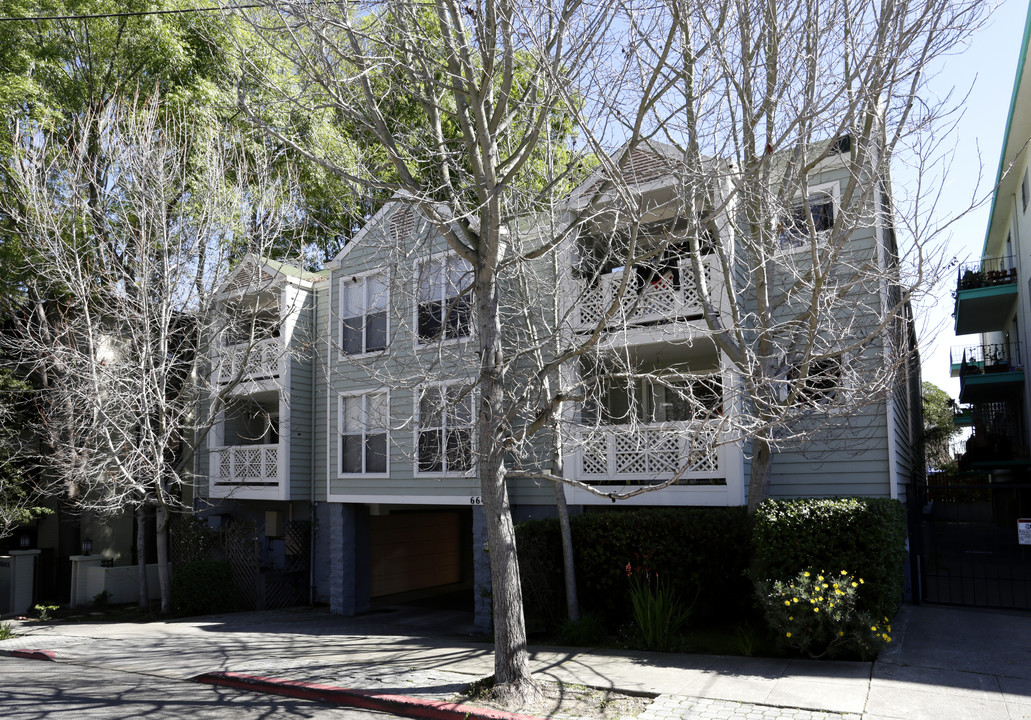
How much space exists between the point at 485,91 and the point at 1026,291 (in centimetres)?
1818

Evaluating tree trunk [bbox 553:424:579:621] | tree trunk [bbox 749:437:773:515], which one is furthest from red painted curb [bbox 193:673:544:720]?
tree trunk [bbox 749:437:773:515]

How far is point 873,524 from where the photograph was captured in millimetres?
9305

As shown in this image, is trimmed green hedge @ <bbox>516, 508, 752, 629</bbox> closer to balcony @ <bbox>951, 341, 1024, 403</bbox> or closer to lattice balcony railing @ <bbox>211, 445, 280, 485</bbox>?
lattice balcony railing @ <bbox>211, 445, 280, 485</bbox>

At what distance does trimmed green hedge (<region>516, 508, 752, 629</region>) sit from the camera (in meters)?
11.2

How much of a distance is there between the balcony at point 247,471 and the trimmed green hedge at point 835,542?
11591 millimetres

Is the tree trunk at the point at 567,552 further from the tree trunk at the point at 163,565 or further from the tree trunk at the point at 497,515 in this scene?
the tree trunk at the point at 163,565

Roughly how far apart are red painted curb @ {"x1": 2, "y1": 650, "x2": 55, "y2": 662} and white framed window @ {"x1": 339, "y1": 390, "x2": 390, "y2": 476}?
6490mm

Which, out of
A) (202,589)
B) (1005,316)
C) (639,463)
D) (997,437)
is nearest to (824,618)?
(639,463)

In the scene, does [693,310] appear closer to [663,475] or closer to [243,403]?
[663,475]

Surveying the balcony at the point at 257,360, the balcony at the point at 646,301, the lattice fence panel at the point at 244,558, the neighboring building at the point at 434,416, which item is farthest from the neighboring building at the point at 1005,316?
the lattice fence panel at the point at 244,558

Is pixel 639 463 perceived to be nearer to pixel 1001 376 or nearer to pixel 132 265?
pixel 132 265

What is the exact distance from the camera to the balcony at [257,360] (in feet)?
55.8

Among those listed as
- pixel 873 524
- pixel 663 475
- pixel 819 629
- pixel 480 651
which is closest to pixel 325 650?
pixel 480 651

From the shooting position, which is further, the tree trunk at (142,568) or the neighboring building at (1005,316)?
the neighboring building at (1005,316)
